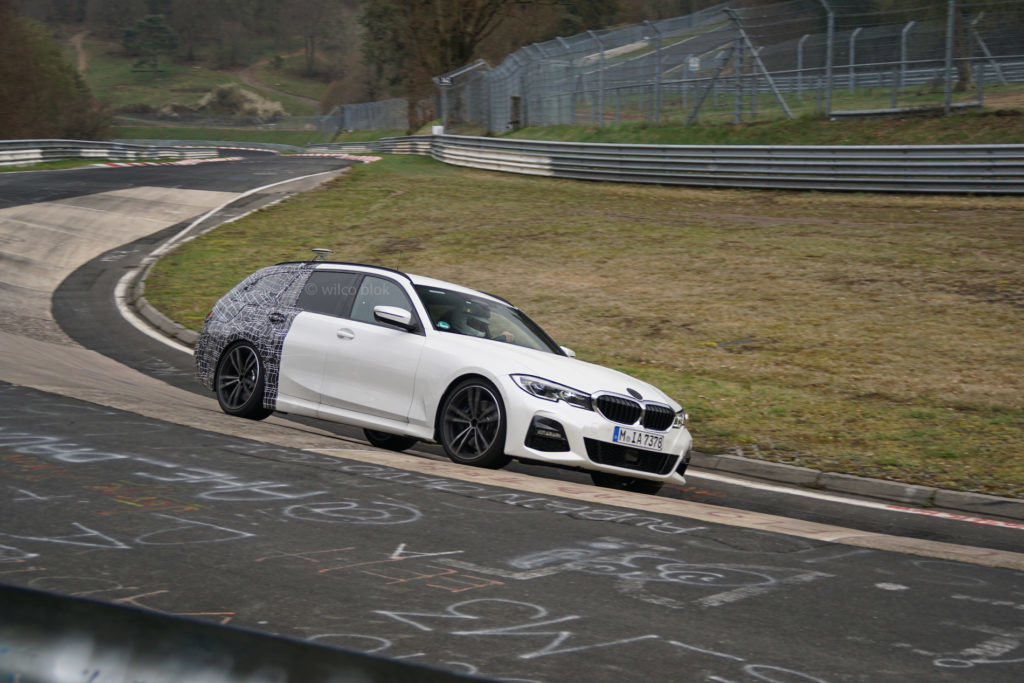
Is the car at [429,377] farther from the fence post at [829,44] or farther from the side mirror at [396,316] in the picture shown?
the fence post at [829,44]

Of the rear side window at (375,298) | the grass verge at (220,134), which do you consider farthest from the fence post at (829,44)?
the grass verge at (220,134)

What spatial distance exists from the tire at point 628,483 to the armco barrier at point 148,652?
303 inches

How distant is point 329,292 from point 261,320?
2.39ft

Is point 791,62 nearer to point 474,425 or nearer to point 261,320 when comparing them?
point 261,320

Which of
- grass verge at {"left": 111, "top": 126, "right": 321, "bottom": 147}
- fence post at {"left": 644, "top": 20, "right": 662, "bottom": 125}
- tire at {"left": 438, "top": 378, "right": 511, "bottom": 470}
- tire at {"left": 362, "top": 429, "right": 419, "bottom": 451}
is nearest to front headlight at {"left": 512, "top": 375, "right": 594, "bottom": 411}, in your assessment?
tire at {"left": 438, "top": 378, "right": 511, "bottom": 470}

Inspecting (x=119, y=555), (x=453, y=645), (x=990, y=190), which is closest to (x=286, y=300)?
(x=119, y=555)

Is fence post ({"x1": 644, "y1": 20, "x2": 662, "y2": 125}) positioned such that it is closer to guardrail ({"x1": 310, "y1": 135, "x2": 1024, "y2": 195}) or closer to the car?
guardrail ({"x1": 310, "y1": 135, "x2": 1024, "y2": 195})

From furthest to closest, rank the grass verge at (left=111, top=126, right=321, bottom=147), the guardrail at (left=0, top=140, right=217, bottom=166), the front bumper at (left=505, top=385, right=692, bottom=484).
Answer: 1. the grass verge at (left=111, top=126, right=321, bottom=147)
2. the guardrail at (left=0, top=140, right=217, bottom=166)
3. the front bumper at (left=505, top=385, right=692, bottom=484)

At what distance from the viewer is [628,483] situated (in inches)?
348

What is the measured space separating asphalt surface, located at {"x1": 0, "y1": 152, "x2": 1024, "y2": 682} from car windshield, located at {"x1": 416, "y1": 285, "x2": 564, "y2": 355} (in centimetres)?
147

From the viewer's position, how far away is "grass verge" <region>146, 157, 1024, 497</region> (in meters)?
10.7

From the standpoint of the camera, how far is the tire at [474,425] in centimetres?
825

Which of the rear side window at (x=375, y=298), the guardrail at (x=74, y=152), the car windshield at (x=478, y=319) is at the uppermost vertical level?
the guardrail at (x=74, y=152)

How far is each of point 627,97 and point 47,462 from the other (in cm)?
2859
